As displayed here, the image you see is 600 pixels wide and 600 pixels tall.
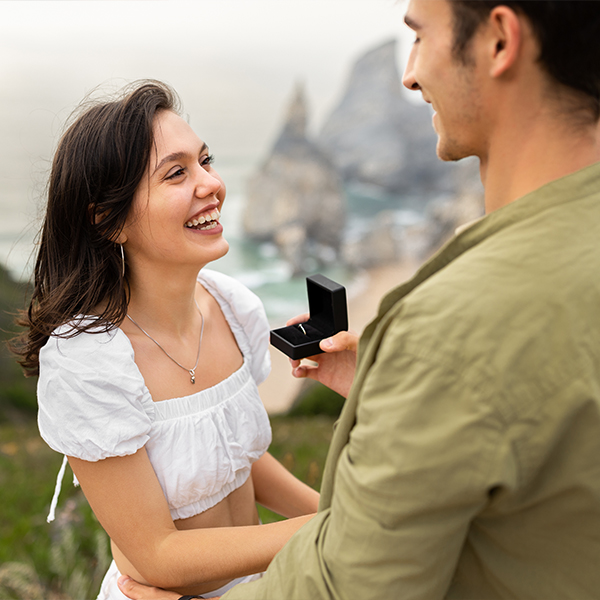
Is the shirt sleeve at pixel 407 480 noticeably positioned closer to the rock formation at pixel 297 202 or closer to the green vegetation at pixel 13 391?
the green vegetation at pixel 13 391

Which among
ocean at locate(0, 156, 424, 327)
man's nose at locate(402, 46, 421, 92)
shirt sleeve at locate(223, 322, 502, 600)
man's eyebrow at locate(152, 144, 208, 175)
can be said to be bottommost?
ocean at locate(0, 156, 424, 327)

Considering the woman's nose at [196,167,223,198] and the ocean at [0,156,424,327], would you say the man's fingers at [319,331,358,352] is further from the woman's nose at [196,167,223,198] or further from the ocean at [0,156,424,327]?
the ocean at [0,156,424,327]

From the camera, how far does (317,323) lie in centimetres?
191

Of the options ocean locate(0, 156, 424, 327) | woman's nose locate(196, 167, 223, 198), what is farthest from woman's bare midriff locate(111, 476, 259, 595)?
ocean locate(0, 156, 424, 327)

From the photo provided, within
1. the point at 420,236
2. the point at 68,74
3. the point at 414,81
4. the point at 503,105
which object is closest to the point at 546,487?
the point at 503,105

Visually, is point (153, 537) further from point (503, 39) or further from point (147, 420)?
point (503, 39)

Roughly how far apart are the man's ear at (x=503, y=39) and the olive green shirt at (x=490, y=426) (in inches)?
9.2

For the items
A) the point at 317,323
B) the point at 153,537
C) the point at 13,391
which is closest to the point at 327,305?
the point at 317,323

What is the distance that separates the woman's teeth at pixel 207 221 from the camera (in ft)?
6.51

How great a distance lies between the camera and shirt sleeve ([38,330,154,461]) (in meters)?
1.67

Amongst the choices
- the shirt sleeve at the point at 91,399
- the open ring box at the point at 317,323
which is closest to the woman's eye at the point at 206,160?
the open ring box at the point at 317,323

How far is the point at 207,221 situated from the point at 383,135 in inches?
1555

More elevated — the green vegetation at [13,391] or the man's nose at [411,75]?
the man's nose at [411,75]

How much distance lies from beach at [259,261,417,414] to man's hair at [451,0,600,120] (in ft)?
57.6
